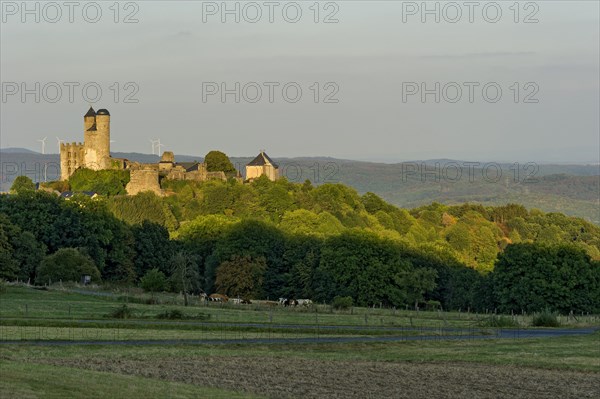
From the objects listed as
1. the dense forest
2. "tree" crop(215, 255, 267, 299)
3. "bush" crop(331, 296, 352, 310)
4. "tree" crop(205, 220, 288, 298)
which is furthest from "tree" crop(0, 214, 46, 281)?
"bush" crop(331, 296, 352, 310)

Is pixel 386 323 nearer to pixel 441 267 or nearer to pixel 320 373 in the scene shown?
pixel 320 373

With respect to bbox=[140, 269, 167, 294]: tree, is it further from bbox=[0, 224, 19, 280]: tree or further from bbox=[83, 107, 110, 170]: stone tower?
bbox=[83, 107, 110, 170]: stone tower

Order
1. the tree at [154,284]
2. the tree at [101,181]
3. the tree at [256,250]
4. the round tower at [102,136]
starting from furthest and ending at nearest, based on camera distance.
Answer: the round tower at [102,136] → the tree at [101,181] → the tree at [256,250] → the tree at [154,284]

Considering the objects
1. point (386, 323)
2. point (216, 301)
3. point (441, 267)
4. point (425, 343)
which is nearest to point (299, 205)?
point (441, 267)

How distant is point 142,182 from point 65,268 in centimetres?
8819

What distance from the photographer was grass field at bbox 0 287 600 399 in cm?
3372

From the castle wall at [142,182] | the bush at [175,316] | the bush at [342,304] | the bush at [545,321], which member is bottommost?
the bush at [545,321]

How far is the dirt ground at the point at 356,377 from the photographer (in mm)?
35500

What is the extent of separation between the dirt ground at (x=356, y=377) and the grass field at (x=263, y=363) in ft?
0.13

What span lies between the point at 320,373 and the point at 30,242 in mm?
62612

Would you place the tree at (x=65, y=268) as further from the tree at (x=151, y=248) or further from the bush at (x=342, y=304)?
the bush at (x=342, y=304)

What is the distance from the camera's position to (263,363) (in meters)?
41.4

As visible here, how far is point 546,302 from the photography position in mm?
93875

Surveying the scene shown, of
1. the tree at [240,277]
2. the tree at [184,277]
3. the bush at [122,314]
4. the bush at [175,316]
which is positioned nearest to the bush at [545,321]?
the bush at [175,316]
